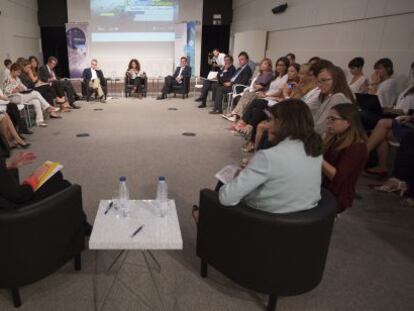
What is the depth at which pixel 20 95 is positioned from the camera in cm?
525

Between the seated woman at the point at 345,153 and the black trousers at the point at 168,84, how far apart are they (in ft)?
23.2

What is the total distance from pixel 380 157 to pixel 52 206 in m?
3.68

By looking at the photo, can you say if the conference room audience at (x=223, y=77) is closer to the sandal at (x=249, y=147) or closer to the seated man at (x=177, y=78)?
the seated man at (x=177, y=78)

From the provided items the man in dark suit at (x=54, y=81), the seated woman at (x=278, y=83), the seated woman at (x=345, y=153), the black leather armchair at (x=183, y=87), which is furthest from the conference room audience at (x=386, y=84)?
the man in dark suit at (x=54, y=81)

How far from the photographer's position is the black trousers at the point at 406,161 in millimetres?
3166

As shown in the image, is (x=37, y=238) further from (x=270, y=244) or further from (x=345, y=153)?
(x=345, y=153)

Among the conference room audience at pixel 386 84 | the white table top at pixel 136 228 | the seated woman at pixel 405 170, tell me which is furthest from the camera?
the conference room audience at pixel 386 84

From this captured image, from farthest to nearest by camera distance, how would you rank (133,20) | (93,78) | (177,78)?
(133,20)
(177,78)
(93,78)

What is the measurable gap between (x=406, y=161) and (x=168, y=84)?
6.86m

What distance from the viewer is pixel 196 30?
35.3 feet

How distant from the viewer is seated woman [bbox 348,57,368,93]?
180 inches

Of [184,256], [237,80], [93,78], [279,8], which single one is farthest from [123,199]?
[93,78]

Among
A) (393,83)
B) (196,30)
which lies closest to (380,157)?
(393,83)

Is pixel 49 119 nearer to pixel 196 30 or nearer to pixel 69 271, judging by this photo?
pixel 69 271
